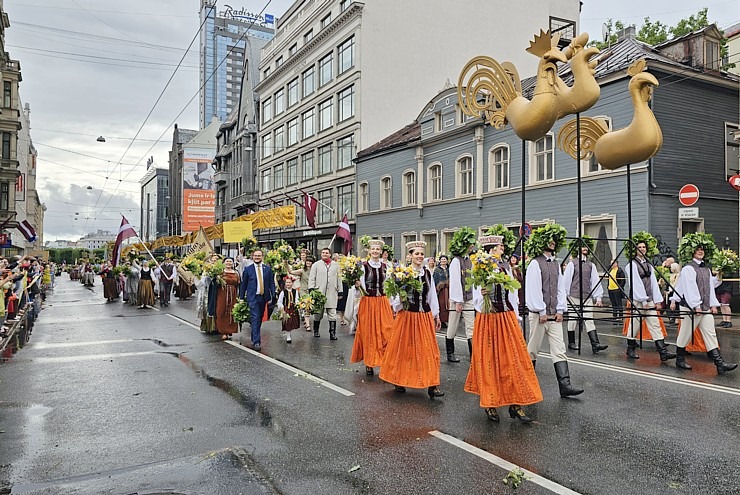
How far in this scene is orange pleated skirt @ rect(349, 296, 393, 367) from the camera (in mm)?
8750

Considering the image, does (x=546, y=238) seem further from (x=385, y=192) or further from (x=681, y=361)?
(x=385, y=192)

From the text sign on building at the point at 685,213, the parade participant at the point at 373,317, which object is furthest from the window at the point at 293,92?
the parade participant at the point at 373,317

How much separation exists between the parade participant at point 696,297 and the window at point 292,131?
133ft

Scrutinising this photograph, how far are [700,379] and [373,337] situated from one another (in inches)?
182

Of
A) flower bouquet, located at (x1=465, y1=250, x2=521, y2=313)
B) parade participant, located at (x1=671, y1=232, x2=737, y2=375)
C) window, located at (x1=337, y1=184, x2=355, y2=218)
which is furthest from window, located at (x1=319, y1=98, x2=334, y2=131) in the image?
flower bouquet, located at (x1=465, y1=250, x2=521, y2=313)

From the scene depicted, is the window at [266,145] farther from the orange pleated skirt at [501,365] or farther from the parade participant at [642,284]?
the orange pleated skirt at [501,365]

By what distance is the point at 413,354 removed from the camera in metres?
7.42

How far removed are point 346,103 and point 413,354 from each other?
34323 mm

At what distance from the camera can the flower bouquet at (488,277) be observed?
21.5ft

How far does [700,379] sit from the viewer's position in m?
8.42

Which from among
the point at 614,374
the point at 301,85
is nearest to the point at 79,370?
the point at 614,374

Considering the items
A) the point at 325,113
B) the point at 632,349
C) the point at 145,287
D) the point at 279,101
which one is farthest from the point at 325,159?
the point at 632,349

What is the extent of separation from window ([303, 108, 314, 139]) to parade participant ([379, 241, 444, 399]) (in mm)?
38763

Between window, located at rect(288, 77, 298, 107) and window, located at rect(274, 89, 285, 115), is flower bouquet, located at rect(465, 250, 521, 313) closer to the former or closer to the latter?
window, located at rect(288, 77, 298, 107)
